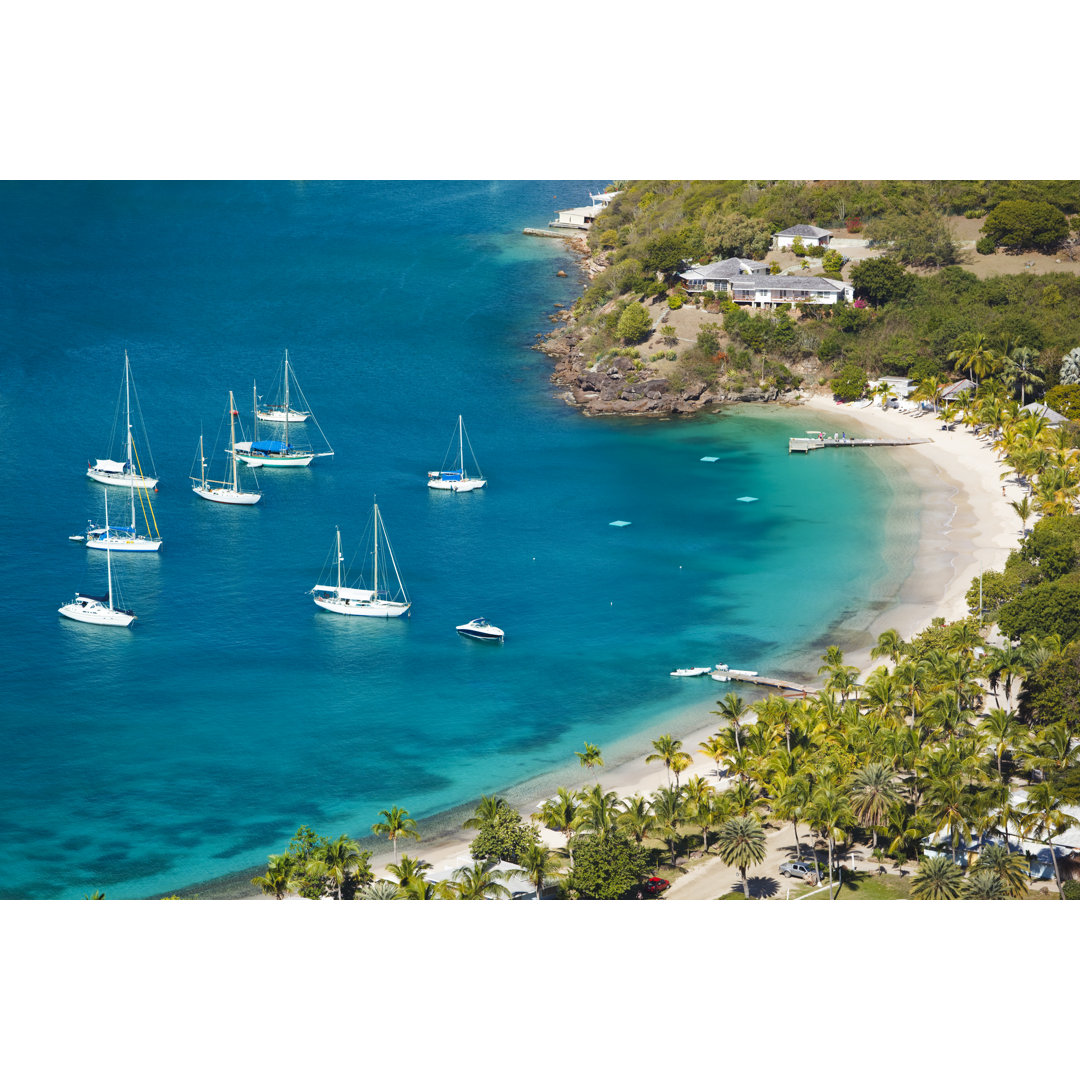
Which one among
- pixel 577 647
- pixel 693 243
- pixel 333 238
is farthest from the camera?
pixel 333 238

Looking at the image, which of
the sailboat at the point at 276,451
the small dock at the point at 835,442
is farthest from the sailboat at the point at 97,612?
the small dock at the point at 835,442

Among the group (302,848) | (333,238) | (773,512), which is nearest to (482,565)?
(773,512)

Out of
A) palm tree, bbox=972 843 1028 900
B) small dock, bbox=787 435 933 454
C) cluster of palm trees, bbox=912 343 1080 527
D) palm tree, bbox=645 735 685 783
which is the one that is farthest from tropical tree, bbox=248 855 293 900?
small dock, bbox=787 435 933 454

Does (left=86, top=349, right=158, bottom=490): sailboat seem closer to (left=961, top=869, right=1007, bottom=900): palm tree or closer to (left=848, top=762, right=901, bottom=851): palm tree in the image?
(left=848, top=762, right=901, bottom=851): palm tree

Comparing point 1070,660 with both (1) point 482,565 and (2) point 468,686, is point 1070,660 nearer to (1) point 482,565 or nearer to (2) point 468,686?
(2) point 468,686

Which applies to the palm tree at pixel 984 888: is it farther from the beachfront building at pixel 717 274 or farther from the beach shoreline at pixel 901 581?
the beachfront building at pixel 717 274

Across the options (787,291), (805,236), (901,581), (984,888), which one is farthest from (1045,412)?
(984,888)
